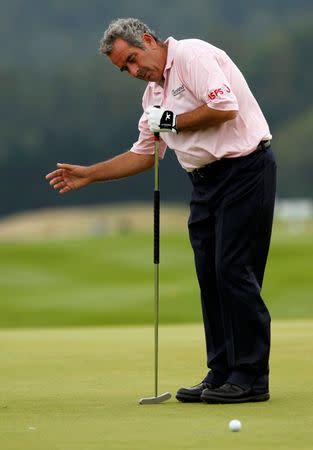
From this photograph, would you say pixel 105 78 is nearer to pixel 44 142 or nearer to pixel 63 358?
pixel 44 142

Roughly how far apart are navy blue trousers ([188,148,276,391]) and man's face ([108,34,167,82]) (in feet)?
1.58

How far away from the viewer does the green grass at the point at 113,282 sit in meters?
17.5

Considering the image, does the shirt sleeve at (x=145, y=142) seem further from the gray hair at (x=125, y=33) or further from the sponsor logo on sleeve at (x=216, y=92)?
the sponsor logo on sleeve at (x=216, y=92)

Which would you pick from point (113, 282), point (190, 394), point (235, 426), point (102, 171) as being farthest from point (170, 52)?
point (113, 282)

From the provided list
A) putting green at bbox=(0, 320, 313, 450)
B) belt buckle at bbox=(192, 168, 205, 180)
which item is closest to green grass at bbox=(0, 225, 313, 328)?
putting green at bbox=(0, 320, 313, 450)

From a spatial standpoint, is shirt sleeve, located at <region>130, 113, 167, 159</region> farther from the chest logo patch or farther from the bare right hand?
the chest logo patch

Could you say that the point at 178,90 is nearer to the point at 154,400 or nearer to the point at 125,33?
the point at 125,33

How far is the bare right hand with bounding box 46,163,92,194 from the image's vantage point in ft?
20.4

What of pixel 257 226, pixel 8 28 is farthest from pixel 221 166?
pixel 8 28

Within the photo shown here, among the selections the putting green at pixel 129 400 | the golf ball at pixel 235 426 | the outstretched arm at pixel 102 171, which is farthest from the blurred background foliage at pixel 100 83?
the golf ball at pixel 235 426

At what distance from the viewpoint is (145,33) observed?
5.60m

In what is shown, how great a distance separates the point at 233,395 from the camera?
5613 millimetres

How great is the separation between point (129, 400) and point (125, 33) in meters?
1.55

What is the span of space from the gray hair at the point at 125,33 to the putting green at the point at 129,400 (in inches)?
59.1
